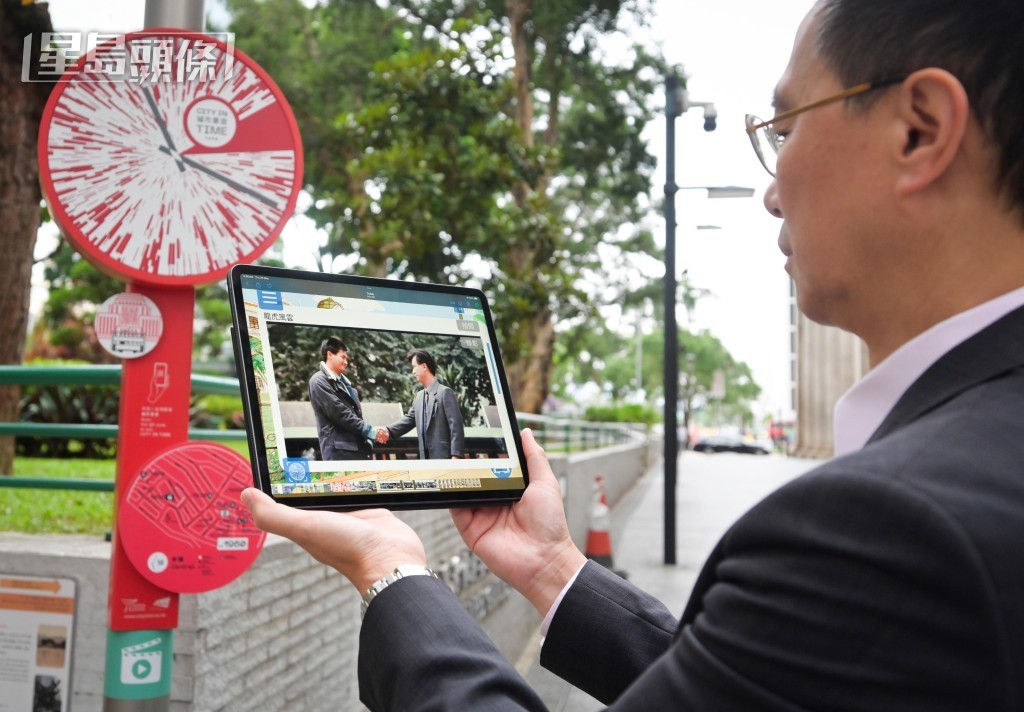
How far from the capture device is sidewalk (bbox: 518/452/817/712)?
6.55 m

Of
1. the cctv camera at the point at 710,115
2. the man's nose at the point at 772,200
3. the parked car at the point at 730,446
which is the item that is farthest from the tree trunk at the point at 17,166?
the parked car at the point at 730,446

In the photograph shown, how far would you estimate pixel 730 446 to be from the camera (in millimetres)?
58969

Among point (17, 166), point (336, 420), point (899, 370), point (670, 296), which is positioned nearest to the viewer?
point (899, 370)

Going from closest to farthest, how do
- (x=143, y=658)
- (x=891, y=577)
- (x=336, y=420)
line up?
(x=891, y=577)
(x=336, y=420)
(x=143, y=658)

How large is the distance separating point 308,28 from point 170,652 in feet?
51.6

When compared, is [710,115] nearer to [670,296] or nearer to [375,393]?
[670,296]

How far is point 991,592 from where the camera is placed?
34.0 inches

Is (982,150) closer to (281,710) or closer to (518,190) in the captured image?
(281,710)

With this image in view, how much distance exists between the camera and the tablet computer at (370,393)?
1.70 meters

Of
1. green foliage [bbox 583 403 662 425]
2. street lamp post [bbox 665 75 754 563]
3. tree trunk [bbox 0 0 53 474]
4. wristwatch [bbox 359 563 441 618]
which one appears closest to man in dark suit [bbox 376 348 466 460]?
wristwatch [bbox 359 563 441 618]

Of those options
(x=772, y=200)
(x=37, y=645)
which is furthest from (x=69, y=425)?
(x=772, y=200)

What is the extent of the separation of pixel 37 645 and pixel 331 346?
2067 mm

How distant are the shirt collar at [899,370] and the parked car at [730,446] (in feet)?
194

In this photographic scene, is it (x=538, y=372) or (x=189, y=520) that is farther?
(x=538, y=372)
